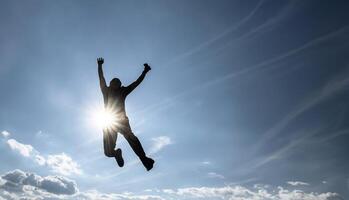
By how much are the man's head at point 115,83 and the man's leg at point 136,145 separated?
126 centimetres

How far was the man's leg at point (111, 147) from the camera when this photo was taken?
1030 cm

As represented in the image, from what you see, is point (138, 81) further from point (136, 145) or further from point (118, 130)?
point (136, 145)

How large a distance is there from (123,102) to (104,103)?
0.68 m

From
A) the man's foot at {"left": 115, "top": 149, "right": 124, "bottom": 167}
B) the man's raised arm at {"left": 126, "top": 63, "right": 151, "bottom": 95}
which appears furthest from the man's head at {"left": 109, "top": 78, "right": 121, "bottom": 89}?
the man's foot at {"left": 115, "top": 149, "right": 124, "bottom": 167}

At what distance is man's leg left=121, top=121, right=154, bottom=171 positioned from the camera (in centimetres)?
1020

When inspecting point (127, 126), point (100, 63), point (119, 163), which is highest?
point (100, 63)

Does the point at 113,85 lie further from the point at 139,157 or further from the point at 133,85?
the point at 139,157

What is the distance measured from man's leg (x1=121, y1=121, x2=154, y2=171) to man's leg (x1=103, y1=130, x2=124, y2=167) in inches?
16.2

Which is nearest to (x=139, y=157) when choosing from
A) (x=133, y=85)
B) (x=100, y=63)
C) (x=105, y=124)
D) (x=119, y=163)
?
(x=119, y=163)

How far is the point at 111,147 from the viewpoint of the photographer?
1029 centimetres

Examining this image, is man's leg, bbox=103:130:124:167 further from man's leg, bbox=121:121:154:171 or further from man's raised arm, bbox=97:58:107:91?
man's raised arm, bbox=97:58:107:91

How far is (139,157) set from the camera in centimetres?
1038

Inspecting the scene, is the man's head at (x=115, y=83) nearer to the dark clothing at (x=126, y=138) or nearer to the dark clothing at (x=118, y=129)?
the dark clothing at (x=118, y=129)

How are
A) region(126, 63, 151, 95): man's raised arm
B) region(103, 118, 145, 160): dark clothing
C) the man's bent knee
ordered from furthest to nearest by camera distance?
1. region(126, 63, 151, 95): man's raised arm
2. the man's bent knee
3. region(103, 118, 145, 160): dark clothing
